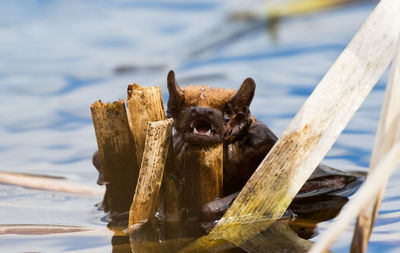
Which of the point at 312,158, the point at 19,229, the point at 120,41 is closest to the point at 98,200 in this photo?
the point at 19,229

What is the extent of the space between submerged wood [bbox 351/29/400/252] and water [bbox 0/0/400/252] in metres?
1.27

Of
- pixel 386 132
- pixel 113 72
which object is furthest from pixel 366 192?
pixel 113 72

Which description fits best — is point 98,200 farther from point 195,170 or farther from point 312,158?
point 312,158

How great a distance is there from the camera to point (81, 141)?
779 cm

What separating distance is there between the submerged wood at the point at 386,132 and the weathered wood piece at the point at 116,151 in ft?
5.35

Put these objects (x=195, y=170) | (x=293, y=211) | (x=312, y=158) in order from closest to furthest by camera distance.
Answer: (x=312, y=158) < (x=195, y=170) < (x=293, y=211)

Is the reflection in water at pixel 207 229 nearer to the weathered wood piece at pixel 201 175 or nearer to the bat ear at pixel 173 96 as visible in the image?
the weathered wood piece at pixel 201 175

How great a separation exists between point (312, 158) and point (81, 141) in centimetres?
400

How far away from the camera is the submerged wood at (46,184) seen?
5.99 m

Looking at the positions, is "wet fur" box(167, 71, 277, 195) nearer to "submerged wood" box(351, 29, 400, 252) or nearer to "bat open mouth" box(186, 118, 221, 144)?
"bat open mouth" box(186, 118, 221, 144)

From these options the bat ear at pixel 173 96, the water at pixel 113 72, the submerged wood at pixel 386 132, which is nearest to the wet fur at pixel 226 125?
the bat ear at pixel 173 96

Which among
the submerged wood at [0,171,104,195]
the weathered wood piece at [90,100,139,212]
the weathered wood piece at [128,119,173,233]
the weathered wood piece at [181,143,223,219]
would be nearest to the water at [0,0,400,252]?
the submerged wood at [0,171,104,195]

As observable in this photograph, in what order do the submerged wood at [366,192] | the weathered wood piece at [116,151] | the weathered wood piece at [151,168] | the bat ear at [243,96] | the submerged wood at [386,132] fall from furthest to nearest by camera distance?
the weathered wood piece at [116,151]
the bat ear at [243,96]
the weathered wood piece at [151,168]
the submerged wood at [386,132]
the submerged wood at [366,192]

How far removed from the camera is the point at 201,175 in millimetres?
4559
